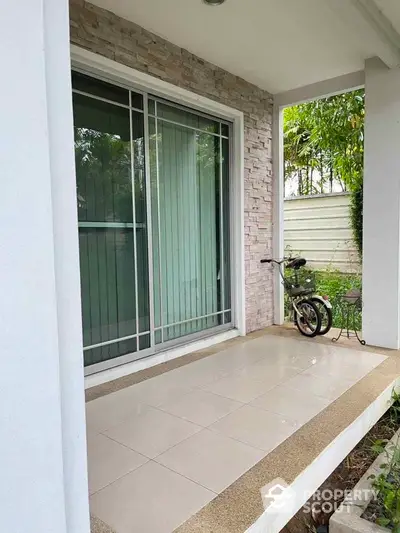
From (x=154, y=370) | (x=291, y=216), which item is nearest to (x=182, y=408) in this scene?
(x=154, y=370)

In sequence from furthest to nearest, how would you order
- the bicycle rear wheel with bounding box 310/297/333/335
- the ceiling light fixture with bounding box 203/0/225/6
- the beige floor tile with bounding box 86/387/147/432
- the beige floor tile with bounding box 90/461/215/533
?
the bicycle rear wheel with bounding box 310/297/333/335 → the ceiling light fixture with bounding box 203/0/225/6 → the beige floor tile with bounding box 86/387/147/432 → the beige floor tile with bounding box 90/461/215/533

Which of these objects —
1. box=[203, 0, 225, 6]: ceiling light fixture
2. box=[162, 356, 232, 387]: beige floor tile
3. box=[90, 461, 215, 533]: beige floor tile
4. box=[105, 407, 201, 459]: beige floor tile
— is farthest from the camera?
box=[162, 356, 232, 387]: beige floor tile

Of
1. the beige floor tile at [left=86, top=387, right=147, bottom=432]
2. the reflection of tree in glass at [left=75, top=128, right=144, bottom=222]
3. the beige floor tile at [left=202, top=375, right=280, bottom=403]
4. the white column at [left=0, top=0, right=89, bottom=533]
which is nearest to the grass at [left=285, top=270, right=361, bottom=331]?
the beige floor tile at [left=202, top=375, right=280, bottom=403]

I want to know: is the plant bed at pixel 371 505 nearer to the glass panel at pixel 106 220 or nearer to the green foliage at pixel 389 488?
the green foliage at pixel 389 488

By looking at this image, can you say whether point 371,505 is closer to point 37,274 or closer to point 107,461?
point 107,461

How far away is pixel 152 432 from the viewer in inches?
89.4

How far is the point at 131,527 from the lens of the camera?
1.53 meters

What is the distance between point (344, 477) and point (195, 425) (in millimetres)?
998

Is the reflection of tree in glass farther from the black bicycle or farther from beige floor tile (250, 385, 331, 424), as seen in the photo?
the black bicycle

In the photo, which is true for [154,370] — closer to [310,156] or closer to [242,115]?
[242,115]

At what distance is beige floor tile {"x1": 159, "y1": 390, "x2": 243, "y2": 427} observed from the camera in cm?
243

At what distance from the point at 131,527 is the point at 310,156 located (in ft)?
24.8

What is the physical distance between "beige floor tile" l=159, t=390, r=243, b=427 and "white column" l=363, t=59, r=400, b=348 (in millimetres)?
2085
